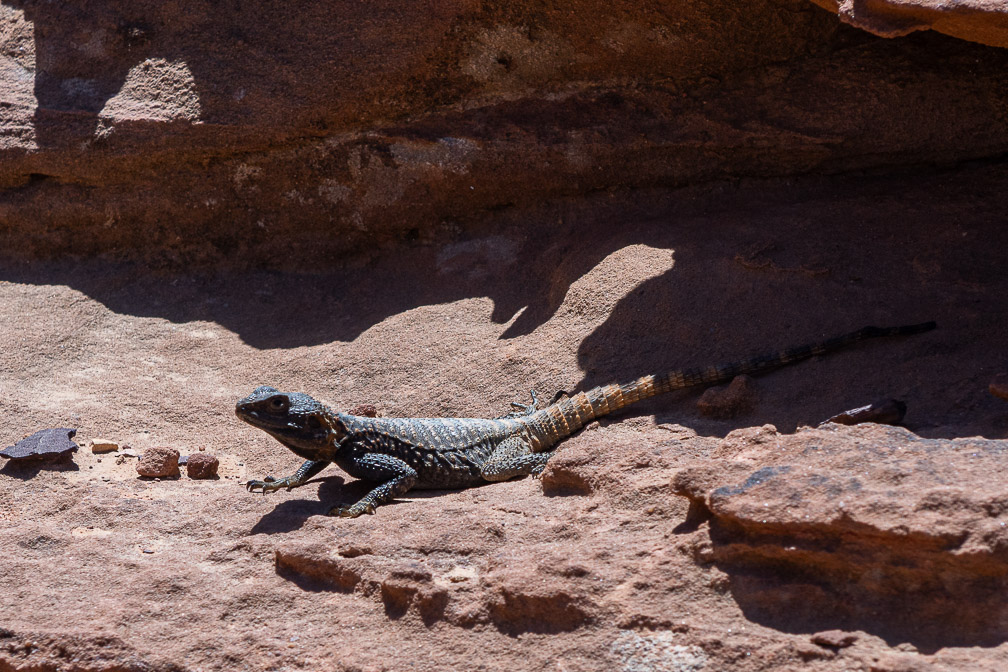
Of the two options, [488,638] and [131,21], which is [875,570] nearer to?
[488,638]

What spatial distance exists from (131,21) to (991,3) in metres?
6.90

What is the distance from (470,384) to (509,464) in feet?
3.59

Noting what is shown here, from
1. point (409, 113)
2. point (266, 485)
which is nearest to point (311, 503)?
point (266, 485)

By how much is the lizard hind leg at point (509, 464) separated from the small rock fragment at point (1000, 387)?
238 cm

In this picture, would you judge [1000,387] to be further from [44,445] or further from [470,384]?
[44,445]

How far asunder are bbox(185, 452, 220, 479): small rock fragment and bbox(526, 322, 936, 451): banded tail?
6.24 feet

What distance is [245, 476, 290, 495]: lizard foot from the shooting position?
5250 millimetres

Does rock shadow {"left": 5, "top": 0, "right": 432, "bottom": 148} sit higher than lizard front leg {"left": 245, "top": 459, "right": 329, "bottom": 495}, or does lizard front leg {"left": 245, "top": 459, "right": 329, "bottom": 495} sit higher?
rock shadow {"left": 5, "top": 0, "right": 432, "bottom": 148}

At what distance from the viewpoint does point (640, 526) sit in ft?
13.6

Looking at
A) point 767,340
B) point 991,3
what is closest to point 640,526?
point 767,340

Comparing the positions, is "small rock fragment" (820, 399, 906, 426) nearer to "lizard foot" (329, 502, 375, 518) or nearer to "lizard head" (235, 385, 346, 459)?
"lizard foot" (329, 502, 375, 518)

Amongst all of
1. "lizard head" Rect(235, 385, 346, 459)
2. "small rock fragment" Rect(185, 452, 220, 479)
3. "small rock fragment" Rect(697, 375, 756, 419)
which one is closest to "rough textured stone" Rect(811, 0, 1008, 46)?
"small rock fragment" Rect(697, 375, 756, 419)

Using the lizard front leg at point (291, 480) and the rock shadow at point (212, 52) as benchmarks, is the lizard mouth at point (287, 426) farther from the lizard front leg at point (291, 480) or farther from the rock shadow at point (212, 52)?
the rock shadow at point (212, 52)

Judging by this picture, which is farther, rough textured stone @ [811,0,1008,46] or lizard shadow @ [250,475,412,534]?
lizard shadow @ [250,475,412,534]
